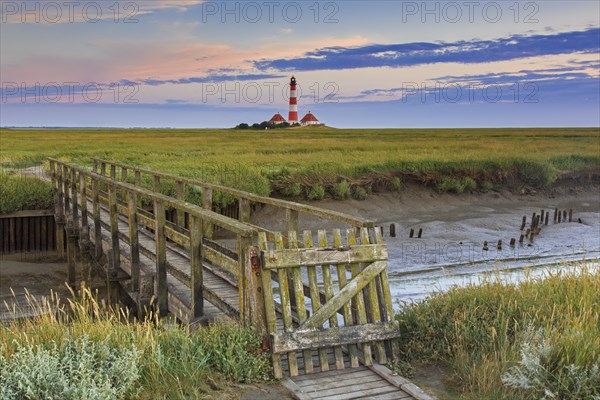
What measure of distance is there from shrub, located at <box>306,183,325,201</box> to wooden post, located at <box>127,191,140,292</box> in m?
18.2

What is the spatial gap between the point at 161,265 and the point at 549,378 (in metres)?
5.51

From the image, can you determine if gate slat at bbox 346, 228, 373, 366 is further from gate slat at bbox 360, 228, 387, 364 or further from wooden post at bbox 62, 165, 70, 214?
wooden post at bbox 62, 165, 70, 214

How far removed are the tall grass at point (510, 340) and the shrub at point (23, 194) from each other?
17.1 meters

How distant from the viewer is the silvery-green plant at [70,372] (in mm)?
5590

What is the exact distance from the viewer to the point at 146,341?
21.4 ft

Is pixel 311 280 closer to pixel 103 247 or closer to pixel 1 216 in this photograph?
pixel 103 247

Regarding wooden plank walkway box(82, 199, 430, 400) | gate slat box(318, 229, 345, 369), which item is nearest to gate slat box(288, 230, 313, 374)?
wooden plank walkway box(82, 199, 430, 400)

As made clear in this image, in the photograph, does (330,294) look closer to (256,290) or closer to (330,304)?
(330,304)

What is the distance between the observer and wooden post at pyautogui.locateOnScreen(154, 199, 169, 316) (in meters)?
9.24

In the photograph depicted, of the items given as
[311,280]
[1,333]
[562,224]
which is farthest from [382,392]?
[562,224]

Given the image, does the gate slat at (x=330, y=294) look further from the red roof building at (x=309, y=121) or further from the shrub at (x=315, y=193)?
the red roof building at (x=309, y=121)

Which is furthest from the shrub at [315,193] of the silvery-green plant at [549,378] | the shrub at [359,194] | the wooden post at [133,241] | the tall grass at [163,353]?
the silvery-green plant at [549,378]

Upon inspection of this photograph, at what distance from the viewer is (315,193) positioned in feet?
95.2

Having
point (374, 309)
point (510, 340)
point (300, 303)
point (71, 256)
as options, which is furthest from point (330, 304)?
point (71, 256)
